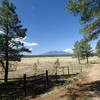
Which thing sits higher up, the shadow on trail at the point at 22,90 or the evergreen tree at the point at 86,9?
the evergreen tree at the point at 86,9

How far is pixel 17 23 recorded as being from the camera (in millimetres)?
26609

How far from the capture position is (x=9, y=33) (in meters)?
26.4

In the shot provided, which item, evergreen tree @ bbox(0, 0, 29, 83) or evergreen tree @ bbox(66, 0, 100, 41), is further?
evergreen tree @ bbox(0, 0, 29, 83)

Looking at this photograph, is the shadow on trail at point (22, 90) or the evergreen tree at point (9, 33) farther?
the evergreen tree at point (9, 33)

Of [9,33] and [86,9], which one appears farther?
[9,33]

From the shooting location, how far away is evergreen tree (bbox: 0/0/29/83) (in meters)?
25.4

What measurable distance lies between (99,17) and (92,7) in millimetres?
1916

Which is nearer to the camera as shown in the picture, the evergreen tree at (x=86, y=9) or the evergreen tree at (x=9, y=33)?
the evergreen tree at (x=86, y=9)

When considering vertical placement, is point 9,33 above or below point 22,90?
above

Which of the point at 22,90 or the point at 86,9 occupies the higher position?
the point at 86,9

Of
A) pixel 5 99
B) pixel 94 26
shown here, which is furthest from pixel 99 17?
pixel 5 99

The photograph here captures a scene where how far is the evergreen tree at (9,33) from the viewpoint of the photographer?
83.3ft

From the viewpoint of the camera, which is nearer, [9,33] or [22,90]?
[22,90]

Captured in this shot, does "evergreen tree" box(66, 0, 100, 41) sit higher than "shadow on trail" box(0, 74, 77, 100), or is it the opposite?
"evergreen tree" box(66, 0, 100, 41)
